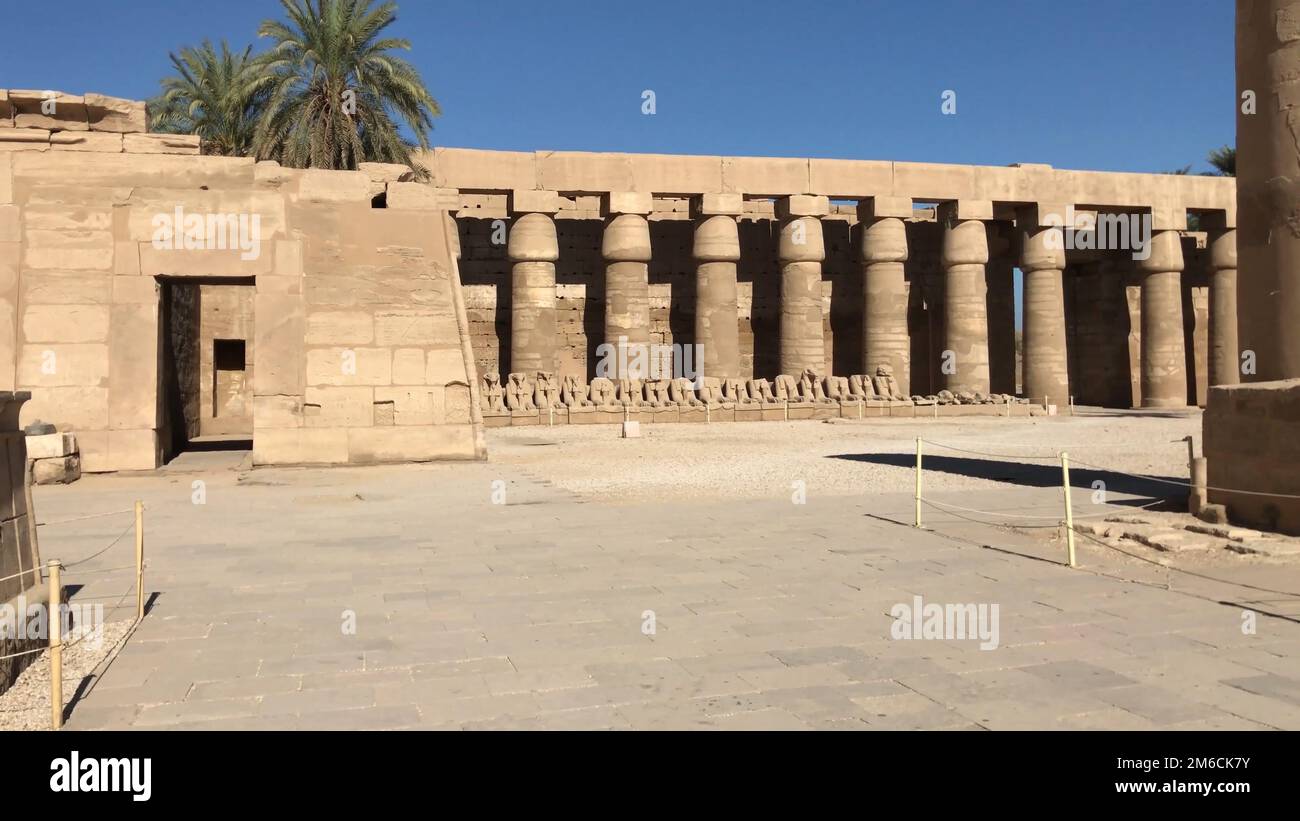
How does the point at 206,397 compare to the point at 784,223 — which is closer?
the point at 206,397

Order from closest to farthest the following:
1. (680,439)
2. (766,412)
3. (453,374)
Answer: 1. (453,374)
2. (680,439)
3. (766,412)

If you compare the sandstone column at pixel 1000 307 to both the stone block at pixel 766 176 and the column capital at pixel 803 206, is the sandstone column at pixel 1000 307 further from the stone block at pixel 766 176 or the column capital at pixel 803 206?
the stone block at pixel 766 176

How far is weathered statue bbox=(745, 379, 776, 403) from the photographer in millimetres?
22781

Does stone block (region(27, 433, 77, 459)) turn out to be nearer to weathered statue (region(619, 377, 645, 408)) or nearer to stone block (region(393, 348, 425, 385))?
stone block (region(393, 348, 425, 385))

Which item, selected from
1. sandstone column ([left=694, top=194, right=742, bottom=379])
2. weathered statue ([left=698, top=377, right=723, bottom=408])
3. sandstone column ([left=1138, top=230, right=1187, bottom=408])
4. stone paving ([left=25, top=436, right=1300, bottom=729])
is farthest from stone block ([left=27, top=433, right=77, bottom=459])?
sandstone column ([left=1138, top=230, right=1187, bottom=408])

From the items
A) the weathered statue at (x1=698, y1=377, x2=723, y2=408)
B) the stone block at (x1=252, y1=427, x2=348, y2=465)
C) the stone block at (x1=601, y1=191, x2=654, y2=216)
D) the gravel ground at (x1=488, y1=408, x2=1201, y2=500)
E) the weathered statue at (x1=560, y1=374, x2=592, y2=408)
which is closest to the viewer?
the gravel ground at (x1=488, y1=408, x2=1201, y2=500)

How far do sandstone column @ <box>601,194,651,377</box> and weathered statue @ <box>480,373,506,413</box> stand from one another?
12.1 feet

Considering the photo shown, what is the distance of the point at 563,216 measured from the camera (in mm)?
27359

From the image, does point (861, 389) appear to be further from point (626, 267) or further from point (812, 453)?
point (812, 453)

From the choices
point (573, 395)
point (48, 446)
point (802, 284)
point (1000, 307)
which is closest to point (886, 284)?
point (802, 284)

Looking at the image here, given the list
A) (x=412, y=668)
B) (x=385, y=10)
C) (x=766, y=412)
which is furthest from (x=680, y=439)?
(x=412, y=668)

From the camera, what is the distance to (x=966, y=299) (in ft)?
84.8
